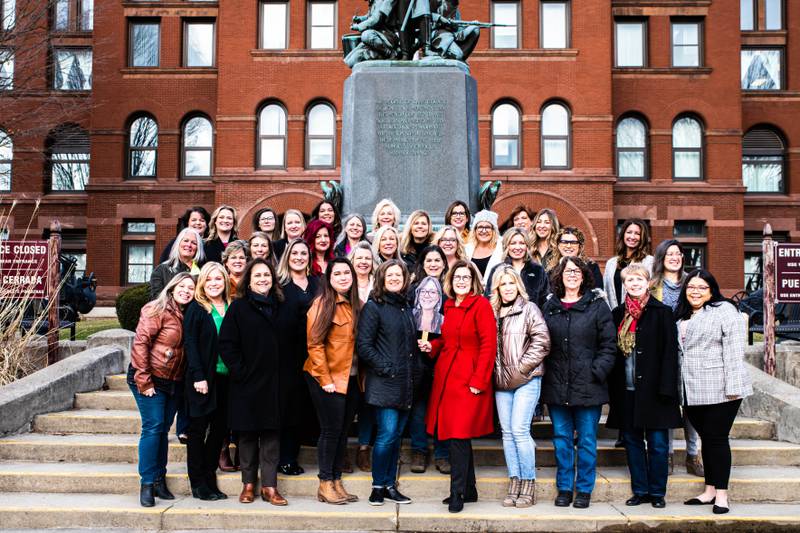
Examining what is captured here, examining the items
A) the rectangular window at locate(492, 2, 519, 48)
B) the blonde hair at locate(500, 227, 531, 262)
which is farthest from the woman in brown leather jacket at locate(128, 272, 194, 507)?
the rectangular window at locate(492, 2, 519, 48)

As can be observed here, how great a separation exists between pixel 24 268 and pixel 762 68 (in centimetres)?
2774

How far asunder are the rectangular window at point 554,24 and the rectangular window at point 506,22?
0.87 m

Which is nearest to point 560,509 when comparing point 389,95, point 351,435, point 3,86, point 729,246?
point 351,435

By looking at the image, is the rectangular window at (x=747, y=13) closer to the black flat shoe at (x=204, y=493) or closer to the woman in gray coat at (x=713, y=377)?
the woman in gray coat at (x=713, y=377)

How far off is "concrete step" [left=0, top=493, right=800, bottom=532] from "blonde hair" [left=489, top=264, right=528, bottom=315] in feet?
5.02

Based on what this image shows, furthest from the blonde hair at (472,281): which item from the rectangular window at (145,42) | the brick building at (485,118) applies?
the rectangular window at (145,42)

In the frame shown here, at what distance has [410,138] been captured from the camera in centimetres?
1001

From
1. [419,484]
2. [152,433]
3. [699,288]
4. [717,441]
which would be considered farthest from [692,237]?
[152,433]

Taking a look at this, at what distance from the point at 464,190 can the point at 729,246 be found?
1982 cm

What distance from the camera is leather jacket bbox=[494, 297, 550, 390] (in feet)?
19.0

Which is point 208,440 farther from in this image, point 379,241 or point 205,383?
point 379,241

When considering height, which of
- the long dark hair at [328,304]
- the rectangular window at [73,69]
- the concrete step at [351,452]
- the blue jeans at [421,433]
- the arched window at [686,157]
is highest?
the rectangular window at [73,69]

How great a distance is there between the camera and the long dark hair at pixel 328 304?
582 cm

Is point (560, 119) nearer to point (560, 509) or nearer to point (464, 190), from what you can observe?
point (464, 190)
